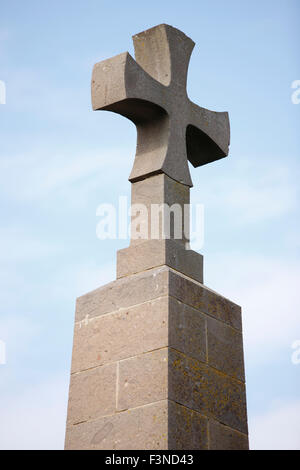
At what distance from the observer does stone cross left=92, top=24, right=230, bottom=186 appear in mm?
5359

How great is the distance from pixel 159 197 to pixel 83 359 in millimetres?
1307

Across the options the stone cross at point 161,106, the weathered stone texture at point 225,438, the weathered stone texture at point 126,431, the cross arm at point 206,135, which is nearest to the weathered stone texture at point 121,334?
the weathered stone texture at point 126,431

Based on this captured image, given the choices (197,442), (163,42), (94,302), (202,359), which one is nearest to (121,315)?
(94,302)

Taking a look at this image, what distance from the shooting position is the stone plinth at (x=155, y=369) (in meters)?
4.41

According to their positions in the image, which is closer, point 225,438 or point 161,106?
point 225,438

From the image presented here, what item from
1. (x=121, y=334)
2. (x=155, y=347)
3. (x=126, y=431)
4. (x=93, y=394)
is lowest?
(x=126, y=431)

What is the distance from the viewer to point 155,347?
4.55 meters

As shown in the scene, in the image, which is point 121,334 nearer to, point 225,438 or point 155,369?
point 155,369

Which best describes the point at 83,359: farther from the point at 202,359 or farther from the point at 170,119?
the point at 170,119

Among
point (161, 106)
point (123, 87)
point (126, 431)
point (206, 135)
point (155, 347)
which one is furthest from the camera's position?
point (206, 135)

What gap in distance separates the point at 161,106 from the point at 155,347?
1.99 metres

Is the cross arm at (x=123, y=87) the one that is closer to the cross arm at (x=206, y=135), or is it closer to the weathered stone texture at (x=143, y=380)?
the cross arm at (x=206, y=135)

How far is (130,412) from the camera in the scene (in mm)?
4465

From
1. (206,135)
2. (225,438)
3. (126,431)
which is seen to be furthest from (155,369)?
(206,135)
